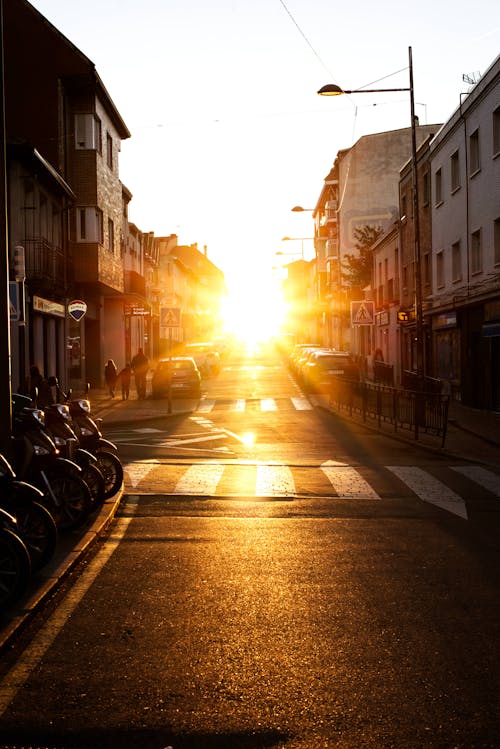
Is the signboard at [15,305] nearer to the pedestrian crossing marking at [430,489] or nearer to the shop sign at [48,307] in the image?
the pedestrian crossing marking at [430,489]

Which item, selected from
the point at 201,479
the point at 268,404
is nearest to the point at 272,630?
the point at 201,479

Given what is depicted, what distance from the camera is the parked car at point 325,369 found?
106 ft

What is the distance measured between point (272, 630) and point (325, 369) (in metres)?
27.3

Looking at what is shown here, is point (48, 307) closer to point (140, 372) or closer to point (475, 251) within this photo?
point (140, 372)

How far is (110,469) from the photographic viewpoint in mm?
10664

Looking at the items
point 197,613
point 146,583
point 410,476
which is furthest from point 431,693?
point 410,476

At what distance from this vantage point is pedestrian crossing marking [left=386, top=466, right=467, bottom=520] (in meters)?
10.4

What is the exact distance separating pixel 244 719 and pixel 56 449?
5.18m

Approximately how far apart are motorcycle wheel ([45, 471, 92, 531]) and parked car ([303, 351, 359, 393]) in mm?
23036

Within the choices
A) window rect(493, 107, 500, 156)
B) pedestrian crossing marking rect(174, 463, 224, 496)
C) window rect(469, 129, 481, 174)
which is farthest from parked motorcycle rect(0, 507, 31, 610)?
window rect(469, 129, 481, 174)

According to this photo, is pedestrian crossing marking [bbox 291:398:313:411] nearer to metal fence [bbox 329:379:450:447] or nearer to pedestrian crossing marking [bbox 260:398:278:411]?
pedestrian crossing marking [bbox 260:398:278:411]

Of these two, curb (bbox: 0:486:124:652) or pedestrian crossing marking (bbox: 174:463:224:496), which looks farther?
pedestrian crossing marking (bbox: 174:463:224:496)

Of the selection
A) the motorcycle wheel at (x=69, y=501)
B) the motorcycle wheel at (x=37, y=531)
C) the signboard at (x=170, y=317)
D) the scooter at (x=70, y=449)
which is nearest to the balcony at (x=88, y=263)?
the signboard at (x=170, y=317)

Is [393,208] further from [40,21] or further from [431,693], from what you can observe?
[431,693]
